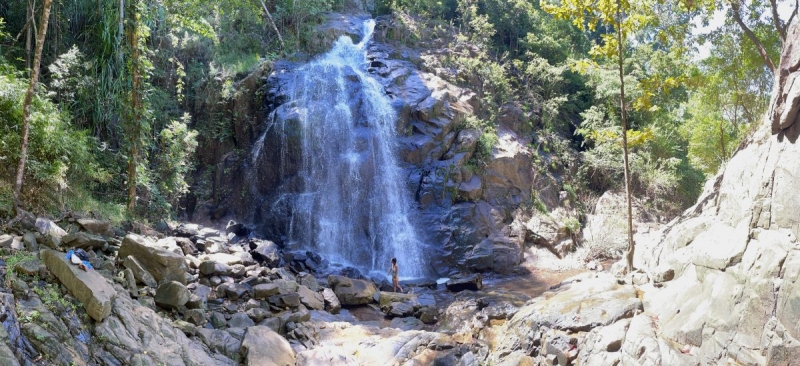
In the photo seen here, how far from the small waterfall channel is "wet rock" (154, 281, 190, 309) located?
8.77m

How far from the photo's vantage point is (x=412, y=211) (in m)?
19.3

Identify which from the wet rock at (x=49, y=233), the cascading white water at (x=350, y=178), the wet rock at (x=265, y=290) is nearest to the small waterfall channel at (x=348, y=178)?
the cascading white water at (x=350, y=178)

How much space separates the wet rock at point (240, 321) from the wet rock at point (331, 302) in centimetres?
282

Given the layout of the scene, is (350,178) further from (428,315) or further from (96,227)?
(96,227)

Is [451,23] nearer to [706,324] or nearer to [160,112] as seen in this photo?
[160,112]

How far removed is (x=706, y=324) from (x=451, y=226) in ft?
40.2

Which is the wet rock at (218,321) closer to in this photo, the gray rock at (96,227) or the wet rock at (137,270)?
the wet rock at (137,270)

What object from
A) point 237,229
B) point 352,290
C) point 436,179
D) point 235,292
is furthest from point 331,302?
point 436,179

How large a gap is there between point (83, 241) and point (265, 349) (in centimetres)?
372

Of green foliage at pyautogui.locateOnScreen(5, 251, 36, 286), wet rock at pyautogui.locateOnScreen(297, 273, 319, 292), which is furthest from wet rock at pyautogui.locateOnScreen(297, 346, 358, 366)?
green foliage at pyautogui.locateOnScreen(5, 251, 36, 286)

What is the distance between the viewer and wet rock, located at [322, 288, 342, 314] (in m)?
12.4

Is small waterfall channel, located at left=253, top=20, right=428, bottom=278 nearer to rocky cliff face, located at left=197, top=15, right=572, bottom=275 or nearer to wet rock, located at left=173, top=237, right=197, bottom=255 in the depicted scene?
rocky cliff face, located at left=197, top=15, right=572, bottom=275

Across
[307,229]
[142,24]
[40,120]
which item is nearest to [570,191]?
[307,229]

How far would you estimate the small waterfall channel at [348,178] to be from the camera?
18125 mm
